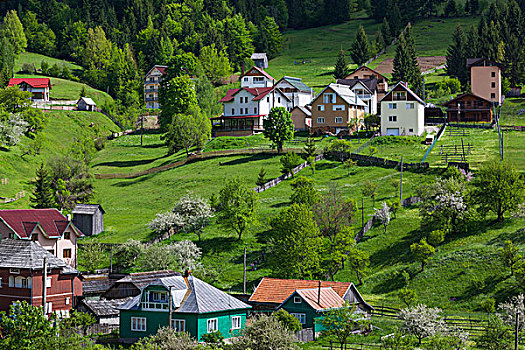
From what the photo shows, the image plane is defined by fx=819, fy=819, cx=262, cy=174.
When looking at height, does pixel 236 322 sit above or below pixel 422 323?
below

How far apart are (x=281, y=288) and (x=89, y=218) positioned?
3216cm

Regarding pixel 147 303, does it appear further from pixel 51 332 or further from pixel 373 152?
pixel 373 152

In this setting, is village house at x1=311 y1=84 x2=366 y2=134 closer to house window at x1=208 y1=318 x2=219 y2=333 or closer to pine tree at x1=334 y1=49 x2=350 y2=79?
pine tree at x1=334 y1=49 x2=350 y2=79

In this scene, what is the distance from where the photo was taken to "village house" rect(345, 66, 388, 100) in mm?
148625

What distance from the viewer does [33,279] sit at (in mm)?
67938

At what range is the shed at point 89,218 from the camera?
91562 millimetres

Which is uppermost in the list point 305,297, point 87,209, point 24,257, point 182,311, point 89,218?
point 87,209

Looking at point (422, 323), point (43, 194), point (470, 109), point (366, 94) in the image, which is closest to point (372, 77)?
point (366, 94)

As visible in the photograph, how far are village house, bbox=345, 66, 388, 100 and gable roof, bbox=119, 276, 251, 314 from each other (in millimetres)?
90462

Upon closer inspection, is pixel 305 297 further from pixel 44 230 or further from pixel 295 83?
pixel 295 83

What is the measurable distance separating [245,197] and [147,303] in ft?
85.9

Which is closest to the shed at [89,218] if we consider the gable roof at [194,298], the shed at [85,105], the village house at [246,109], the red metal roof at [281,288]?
the red metal roof at [281,288]

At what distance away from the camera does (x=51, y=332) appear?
45.4m

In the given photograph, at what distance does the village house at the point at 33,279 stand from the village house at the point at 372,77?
290ft
